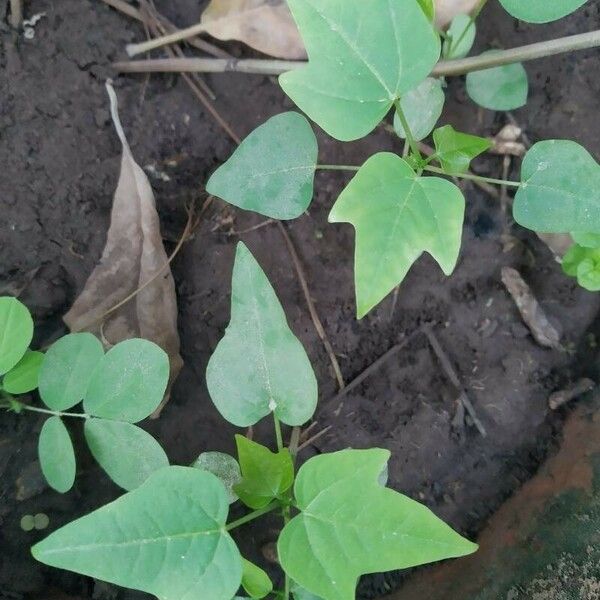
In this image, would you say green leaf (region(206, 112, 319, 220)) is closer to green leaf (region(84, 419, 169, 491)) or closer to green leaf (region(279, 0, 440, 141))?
green leaf (region(279, 0, 440, 141))

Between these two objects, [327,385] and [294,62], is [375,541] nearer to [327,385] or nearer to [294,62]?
[327,385]

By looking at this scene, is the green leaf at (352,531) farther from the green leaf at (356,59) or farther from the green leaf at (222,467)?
the green leaf at (356,59)

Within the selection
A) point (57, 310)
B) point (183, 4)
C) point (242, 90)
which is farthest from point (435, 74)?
point (57, 310)

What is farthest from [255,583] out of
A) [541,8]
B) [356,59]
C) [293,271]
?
[541,8]

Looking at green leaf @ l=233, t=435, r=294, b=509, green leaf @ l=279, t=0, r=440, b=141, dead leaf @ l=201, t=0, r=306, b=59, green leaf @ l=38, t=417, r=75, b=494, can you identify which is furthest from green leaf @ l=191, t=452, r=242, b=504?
dead leaf @ l=201, t=0, r=306, b=59

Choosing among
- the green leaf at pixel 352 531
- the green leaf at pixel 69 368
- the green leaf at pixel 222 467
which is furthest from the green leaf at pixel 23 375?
the green leaf at pixel 352 531

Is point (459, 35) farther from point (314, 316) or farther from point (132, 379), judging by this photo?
point (132, 379)
